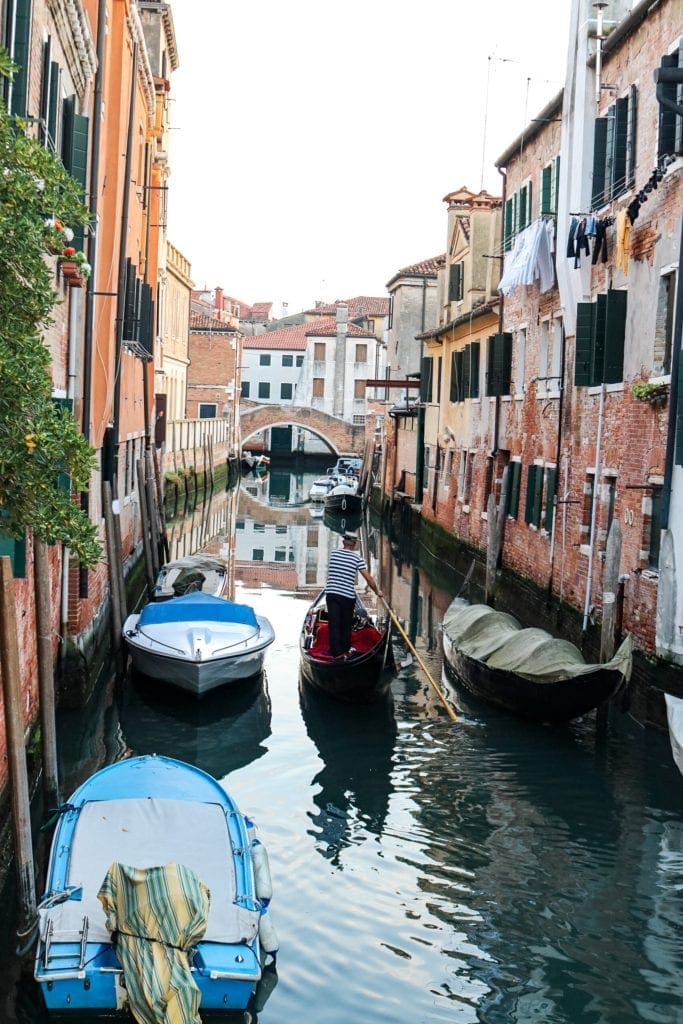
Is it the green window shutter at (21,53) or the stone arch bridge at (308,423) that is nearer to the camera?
the green window shutter at (21,53)

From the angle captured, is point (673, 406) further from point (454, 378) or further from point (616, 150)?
point (454, 378)

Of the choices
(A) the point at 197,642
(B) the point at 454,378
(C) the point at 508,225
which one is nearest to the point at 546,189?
(C) the point at 508,225

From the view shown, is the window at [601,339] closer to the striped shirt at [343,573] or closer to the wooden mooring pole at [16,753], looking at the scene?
the striped shirt at [343,573]

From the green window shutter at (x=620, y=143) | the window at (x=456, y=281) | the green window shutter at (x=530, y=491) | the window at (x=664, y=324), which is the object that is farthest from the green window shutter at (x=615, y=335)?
the window at (x=456, y=281)

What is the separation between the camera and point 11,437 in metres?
3.77

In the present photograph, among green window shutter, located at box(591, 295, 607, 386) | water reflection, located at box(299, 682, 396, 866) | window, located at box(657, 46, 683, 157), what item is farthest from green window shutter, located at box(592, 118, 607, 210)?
water reflection, located at box(299, 682, 396, 866)

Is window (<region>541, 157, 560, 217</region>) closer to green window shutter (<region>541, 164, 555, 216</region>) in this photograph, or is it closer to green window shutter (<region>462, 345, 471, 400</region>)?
green window shutter (<region>541, 164, 555, 216</region>)

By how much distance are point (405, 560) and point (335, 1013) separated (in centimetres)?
1629

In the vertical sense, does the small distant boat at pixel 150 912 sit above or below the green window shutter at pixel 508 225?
below

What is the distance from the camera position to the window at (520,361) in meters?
15.7

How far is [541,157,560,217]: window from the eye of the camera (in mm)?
13867

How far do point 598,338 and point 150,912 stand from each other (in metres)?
7.88

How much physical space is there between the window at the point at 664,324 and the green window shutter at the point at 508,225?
682 cm

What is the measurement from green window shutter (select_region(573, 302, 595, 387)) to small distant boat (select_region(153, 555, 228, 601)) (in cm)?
428
